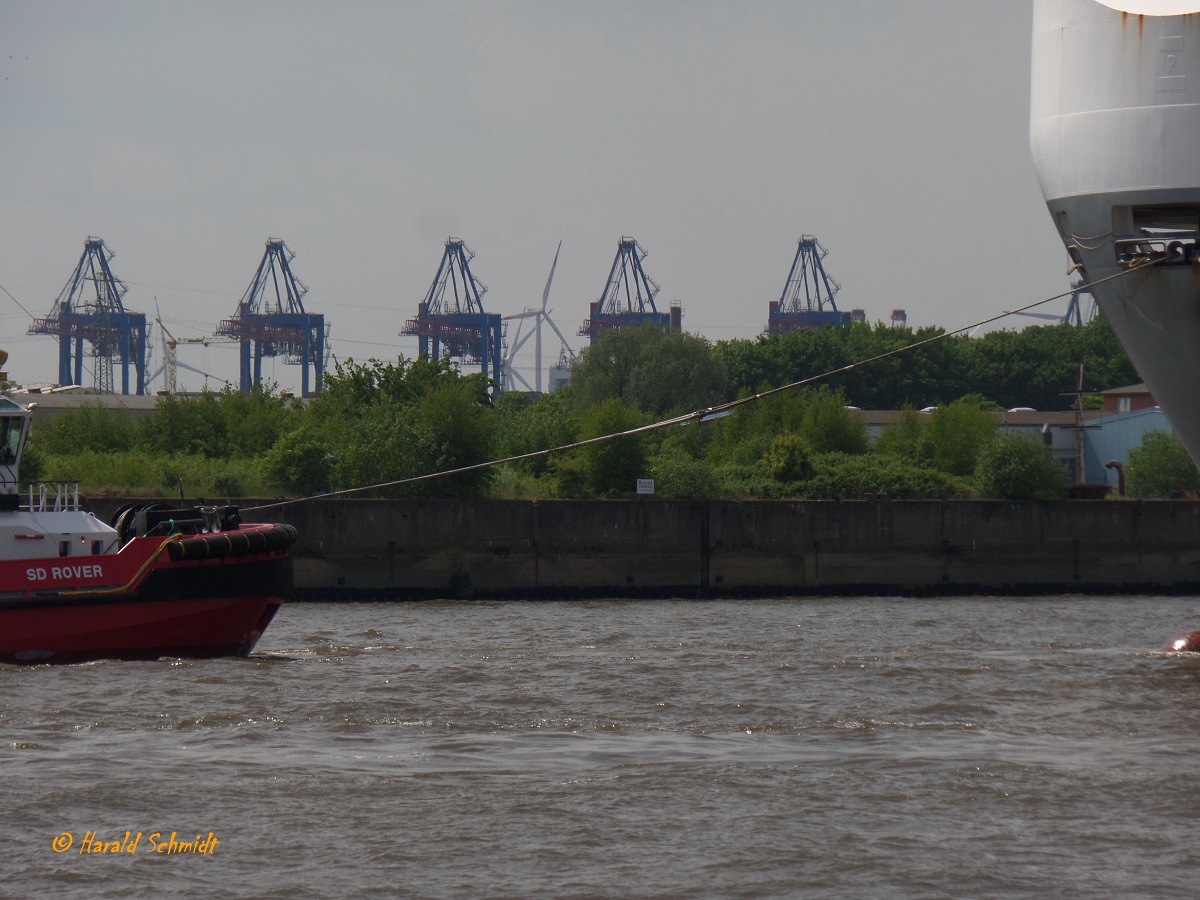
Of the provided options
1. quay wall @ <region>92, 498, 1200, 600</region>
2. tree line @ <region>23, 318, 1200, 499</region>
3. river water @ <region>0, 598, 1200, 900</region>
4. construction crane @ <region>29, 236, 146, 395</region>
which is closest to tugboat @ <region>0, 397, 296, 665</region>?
river water @ <region>0, 598, 1200, 900</region>

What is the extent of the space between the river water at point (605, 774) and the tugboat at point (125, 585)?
515 mm

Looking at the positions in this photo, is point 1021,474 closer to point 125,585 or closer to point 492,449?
point 492,449

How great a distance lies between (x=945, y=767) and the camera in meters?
11.4

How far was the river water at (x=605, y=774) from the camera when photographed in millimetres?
8672

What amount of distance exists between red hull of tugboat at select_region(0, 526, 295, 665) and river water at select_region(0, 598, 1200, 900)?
1.64 ft

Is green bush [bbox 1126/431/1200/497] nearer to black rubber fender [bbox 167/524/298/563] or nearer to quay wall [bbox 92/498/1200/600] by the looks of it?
quay wall [bbox 92/498/1200/600]

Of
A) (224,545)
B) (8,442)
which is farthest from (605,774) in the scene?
(8,442)

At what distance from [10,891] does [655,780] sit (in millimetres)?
4644

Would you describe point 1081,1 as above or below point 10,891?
above

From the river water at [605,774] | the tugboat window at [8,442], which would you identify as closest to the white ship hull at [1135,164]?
the river water at [605,774]

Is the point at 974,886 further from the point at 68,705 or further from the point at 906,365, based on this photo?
the point at 906,365

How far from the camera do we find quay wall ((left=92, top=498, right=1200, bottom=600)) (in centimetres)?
3219

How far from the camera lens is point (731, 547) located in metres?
33.7

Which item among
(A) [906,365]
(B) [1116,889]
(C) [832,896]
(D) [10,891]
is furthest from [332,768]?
(A) [906,365]
